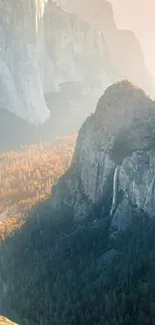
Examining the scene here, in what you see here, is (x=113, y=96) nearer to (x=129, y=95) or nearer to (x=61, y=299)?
(x=129, y=95)

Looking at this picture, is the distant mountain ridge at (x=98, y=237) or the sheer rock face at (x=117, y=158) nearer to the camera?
the distant mountain ridge at (x=98, y=237)

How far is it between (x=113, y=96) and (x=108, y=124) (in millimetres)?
9450

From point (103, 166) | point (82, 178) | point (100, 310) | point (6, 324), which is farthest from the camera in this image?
point (82, 178)

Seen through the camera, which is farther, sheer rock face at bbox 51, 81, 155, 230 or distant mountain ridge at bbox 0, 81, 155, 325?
sheer rock face at bbox 51, 81, 155, 230

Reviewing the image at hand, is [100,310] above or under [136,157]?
under

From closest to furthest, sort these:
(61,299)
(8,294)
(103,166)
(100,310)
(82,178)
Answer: (100,310)
(61,299)
(8,294)
(103,166)
(82,178)

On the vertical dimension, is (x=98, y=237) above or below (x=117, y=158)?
below

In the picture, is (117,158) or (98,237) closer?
(98,237)

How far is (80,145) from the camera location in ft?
608

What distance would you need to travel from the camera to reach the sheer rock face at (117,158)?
14512cm

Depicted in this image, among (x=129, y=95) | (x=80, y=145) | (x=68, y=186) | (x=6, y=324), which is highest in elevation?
(x=129, y=95)

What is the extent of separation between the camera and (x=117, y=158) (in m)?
154

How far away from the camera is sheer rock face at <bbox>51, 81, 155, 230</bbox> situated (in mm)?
145125

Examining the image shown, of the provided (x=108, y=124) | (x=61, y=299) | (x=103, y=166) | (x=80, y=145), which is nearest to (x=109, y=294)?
(x=61, y=299)
